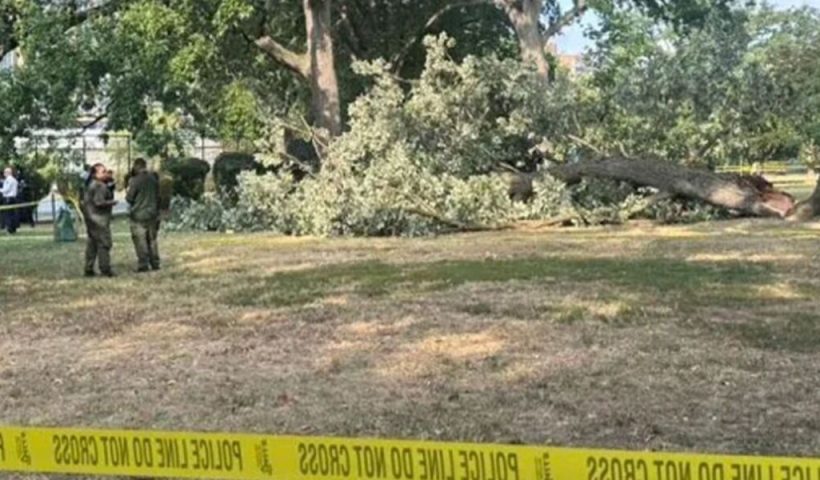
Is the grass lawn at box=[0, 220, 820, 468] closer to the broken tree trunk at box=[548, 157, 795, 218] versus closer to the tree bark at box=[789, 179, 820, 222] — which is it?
the tree bark at box=[789, 179, 820, 222]

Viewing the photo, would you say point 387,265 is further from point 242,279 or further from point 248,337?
point 248,337

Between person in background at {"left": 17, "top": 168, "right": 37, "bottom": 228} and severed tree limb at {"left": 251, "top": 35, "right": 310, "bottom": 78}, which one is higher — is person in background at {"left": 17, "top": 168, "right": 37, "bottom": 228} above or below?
below

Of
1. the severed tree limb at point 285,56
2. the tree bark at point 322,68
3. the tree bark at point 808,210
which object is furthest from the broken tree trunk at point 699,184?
the severed tree limb at point 285,56

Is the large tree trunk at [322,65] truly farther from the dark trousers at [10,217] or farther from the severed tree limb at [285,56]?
the dark trousers at [10,217]

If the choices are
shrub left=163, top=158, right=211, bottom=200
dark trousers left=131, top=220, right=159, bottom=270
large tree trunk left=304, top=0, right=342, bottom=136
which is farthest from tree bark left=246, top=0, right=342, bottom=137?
dark trousers left=131, top=220, right=159, bottom=270

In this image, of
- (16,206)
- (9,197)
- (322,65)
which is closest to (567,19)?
(322,65)

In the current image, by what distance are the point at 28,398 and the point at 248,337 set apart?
84.1 inches

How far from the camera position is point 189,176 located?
1219 inches

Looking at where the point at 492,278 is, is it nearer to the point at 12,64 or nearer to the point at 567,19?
the point at 12,64

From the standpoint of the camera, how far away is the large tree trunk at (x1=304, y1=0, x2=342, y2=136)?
22688 mm

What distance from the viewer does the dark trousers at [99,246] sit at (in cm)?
1286

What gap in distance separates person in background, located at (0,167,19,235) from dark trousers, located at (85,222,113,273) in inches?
406

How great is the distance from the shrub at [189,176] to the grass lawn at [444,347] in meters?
16.3

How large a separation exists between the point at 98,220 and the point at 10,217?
35.5ft
